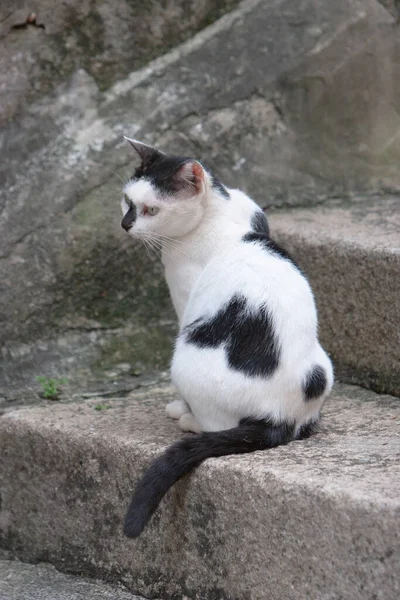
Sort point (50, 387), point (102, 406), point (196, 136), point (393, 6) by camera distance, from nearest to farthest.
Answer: point (102, 406)
point (50, 387)
point (196, 136)
point (393, 6)

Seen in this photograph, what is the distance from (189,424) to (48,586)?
0.57m

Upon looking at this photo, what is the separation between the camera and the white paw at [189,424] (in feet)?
7.52

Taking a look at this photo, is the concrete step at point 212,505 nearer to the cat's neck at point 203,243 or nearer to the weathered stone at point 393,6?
the cat's neck at point 203,243

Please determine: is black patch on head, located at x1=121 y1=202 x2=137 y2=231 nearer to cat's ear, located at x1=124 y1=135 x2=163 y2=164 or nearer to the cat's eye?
the cat's eye

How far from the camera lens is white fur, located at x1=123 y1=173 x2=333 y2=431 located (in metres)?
2.08

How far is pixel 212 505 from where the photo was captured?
6.64ft

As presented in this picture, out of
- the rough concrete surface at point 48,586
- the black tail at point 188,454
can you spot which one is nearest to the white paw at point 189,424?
the black tail at point 188,454

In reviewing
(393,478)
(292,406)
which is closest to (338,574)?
(393,478)

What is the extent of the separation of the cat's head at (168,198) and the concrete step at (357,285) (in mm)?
516

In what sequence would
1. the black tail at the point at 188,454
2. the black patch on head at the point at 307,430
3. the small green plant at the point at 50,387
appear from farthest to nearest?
the small green plant at the point at 50,387, the black patch on head at the point at 307,430, the black tail at the point at 188,454

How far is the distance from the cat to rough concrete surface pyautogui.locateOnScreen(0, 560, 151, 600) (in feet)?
1.37

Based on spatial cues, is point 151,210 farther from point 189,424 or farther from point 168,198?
point 189,424

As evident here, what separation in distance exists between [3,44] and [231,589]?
70.9 inches

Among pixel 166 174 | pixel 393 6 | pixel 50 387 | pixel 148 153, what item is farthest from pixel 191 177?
pixel 393 6
